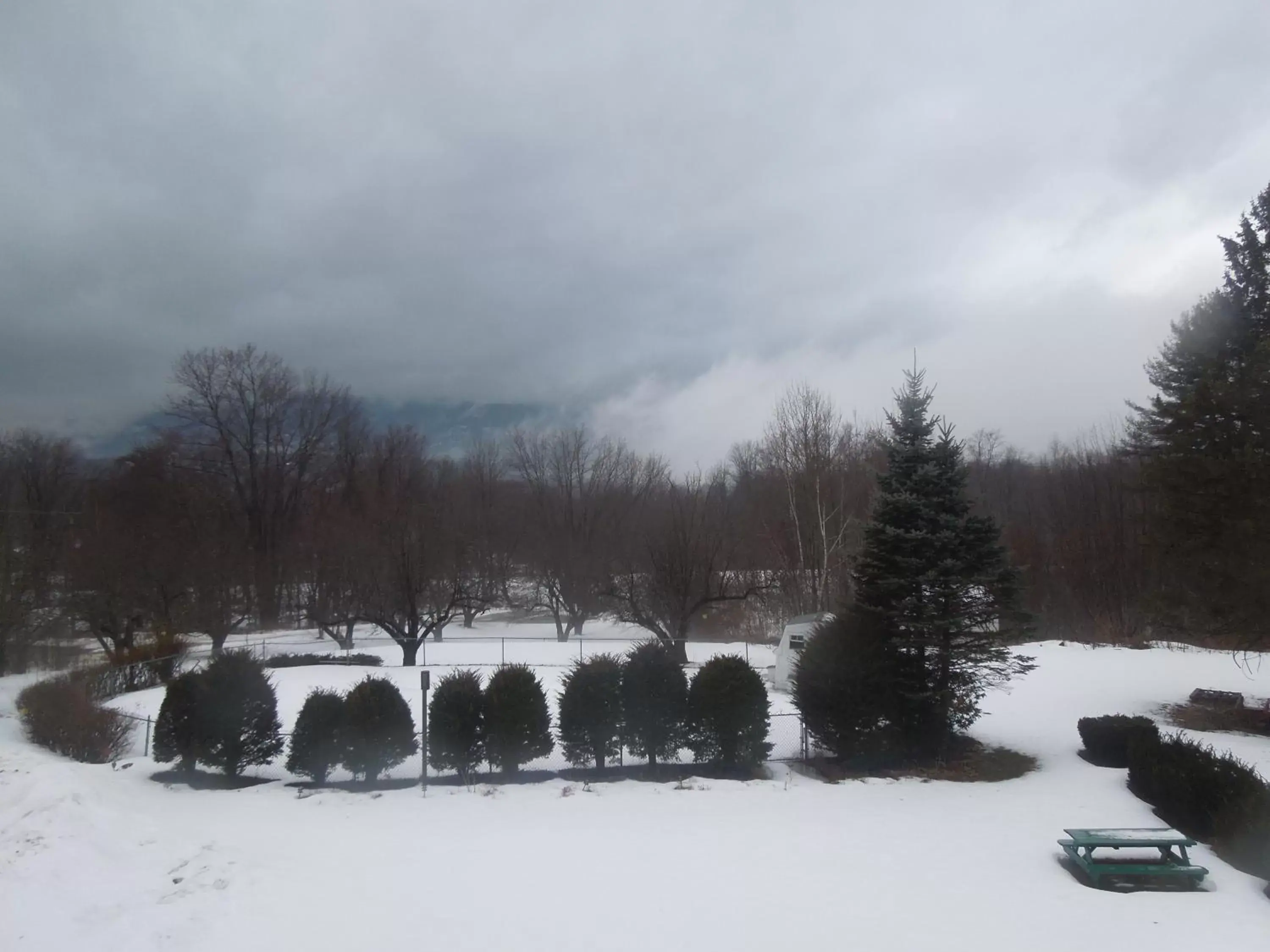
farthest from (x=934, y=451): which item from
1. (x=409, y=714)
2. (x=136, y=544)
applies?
(x=136, y=544)

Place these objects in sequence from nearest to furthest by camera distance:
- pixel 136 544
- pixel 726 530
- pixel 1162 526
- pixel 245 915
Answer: pixel 245 915 → pixel 1162 526 → pixel 136 544 → pixel 726 530

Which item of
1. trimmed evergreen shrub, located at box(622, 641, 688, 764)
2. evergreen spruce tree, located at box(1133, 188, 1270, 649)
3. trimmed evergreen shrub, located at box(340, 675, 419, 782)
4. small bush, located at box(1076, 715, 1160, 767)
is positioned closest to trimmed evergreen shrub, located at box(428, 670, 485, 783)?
trimmed evergreen shrub, located at box(340, 675, 419, 782)

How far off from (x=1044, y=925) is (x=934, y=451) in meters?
8.48

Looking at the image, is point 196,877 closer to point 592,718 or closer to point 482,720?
point 482,720

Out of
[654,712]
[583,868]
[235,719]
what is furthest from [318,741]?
[583,868]

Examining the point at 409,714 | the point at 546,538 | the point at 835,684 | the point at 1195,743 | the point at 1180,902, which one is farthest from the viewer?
the point at 546,538

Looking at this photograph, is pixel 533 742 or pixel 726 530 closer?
pixel 533 742

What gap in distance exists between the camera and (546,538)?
47531mm

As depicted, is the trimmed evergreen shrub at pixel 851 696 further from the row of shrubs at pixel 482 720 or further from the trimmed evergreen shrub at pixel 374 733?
the trimmed evergreen shrub at pixel 374 733

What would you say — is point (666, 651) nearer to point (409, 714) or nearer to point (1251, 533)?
point (409, 714)

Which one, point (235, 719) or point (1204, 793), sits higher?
point (235, 719)

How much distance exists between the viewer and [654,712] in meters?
12.9

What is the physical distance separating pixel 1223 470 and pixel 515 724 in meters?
13.1

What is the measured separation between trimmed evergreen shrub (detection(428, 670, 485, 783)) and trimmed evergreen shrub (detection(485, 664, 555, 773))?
0.41 ft
